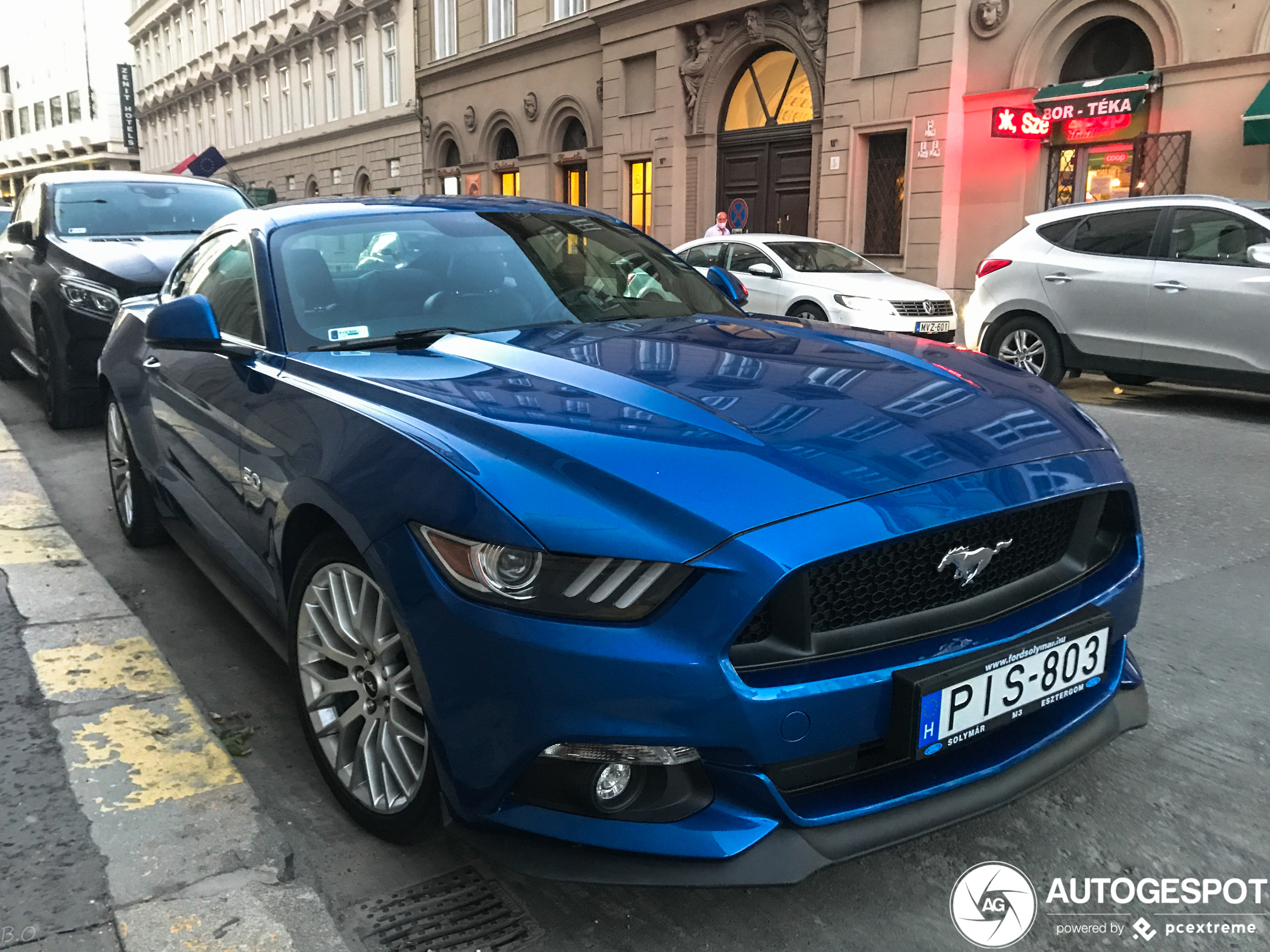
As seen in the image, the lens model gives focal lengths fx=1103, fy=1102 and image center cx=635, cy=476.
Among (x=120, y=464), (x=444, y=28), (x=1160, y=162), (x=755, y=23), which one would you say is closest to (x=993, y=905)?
(x=120, y=464)

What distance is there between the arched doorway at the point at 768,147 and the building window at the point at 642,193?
7.12 feet

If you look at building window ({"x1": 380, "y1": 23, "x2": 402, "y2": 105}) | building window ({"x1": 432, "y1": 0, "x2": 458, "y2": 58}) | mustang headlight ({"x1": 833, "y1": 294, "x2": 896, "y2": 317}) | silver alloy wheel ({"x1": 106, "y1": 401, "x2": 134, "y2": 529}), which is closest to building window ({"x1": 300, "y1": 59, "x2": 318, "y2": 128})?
building window ({"x1": 380, "y1": 23, "x2": 402, "y2": 105})

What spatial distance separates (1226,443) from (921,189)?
1054cm

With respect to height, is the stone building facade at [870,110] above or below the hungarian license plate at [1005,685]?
above

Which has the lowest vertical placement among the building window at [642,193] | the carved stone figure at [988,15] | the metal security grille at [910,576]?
the metal security grille at [910,576]

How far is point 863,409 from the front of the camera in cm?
230

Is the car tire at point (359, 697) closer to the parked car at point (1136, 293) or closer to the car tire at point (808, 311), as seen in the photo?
the parked car at point (1136, 293)

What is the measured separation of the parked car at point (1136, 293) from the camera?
8.16 metres

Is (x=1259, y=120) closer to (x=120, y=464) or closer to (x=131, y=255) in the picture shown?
(x=131, y=255)

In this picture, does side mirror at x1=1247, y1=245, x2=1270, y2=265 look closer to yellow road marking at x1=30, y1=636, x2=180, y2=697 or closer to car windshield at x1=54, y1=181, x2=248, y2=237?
car windshield at x1=54, y1=181, x2=248, y2=237

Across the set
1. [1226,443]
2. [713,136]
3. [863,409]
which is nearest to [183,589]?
[863,409]

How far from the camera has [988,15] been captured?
1582 cm

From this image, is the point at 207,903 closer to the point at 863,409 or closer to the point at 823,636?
the point at 823,636

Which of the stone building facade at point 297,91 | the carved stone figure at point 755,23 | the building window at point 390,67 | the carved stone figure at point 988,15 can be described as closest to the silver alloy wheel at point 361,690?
the carved stone figure at point 988,15
